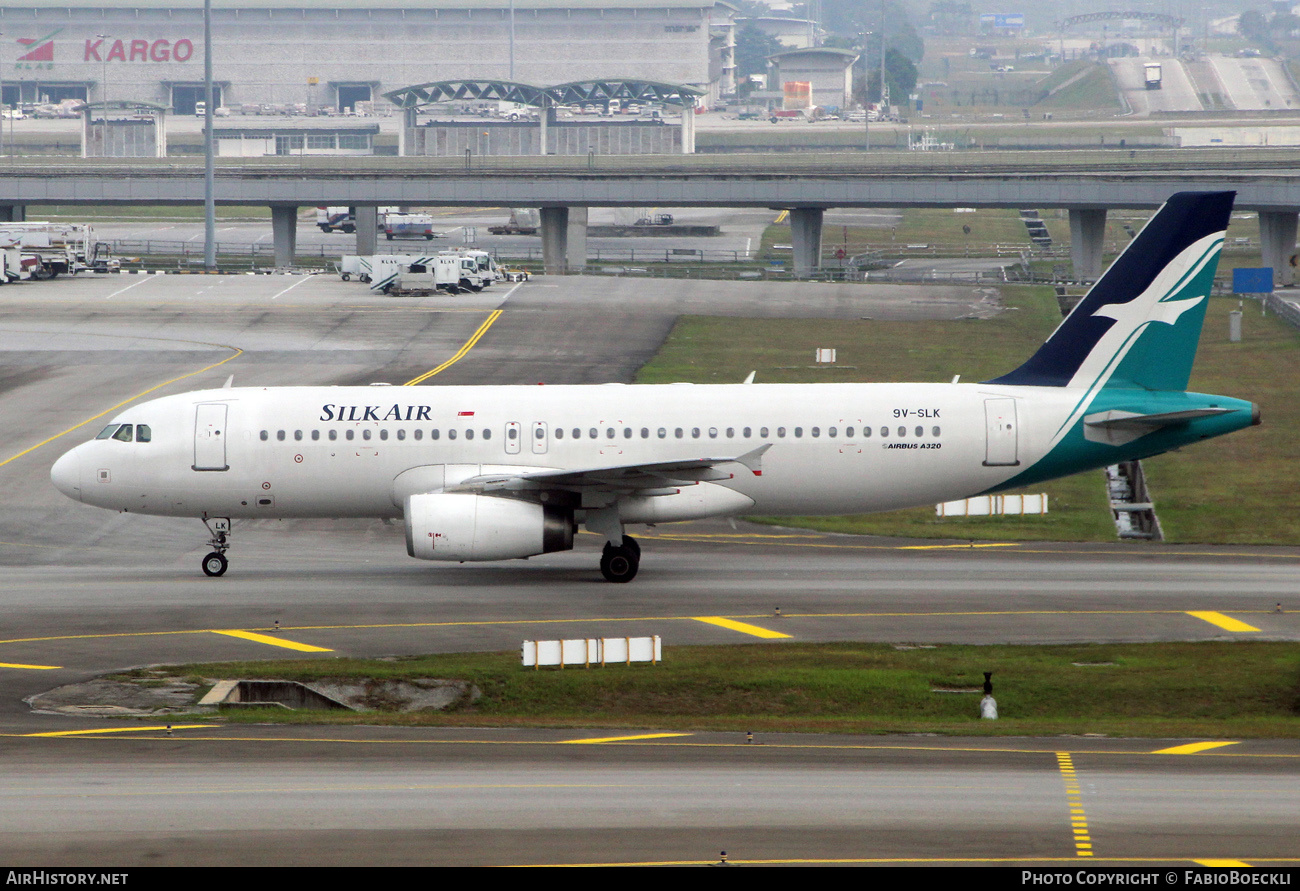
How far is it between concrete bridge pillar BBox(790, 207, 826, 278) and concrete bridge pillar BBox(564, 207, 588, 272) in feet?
56.1

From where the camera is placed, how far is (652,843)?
19.6 m

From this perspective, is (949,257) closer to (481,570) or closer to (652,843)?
(481,570)

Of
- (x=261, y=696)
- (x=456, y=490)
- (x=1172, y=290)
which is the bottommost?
(x=261, y=696)

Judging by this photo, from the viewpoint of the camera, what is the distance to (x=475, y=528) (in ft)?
117

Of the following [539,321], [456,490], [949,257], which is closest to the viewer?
[456,490]

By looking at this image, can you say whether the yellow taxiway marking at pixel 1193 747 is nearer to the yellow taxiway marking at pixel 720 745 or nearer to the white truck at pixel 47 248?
the yellow taxiway marking at pixel 720 745

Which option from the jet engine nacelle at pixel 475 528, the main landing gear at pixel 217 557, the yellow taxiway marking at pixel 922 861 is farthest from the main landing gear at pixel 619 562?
the yellow taxiway marking at pixel 922 861

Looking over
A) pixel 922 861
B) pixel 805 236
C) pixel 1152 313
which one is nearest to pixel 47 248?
pixel 805 236

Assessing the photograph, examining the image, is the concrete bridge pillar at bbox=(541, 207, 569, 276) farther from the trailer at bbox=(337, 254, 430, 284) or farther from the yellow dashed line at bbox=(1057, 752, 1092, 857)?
the yellow dashed line at bbox=(1057, 752, 1092, 857)

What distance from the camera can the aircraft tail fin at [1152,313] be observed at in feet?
127

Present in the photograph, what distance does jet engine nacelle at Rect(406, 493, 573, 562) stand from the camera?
117 feet

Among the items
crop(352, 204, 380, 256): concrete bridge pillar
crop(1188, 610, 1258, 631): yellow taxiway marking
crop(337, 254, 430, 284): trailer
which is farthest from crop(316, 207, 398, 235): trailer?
crop(1188, 610, 1258, 631): yellow taxiway marking
